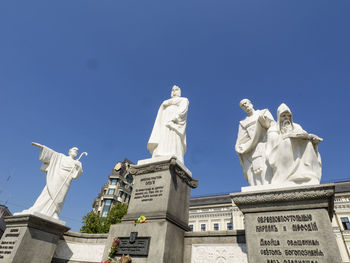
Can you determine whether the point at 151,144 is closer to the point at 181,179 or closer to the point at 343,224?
the point at 181,179

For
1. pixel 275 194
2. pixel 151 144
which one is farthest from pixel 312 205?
pixel 151 144

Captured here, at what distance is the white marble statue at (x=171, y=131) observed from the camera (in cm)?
757

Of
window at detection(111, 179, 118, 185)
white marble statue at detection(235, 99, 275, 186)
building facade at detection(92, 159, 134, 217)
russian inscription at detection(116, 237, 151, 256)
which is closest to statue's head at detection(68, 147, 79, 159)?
russian inscription at detection(116, 237, 151, 256)

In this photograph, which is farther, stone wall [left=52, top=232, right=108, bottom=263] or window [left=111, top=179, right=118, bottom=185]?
window [left=111, top=179, right=118, bottom=185]

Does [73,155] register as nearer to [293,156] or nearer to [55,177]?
[55,177]

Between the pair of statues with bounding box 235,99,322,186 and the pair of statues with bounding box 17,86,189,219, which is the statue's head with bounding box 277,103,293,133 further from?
the pair of statues with bounding box 17,86,189,219

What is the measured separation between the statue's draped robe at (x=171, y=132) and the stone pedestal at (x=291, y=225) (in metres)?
3.50

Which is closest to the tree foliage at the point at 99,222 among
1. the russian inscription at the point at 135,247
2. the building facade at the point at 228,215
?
the building facade at the point at 228,215

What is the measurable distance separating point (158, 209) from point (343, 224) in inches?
1671

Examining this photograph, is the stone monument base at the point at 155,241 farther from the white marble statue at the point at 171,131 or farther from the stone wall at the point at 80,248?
the white marble statue at the point at 171,131

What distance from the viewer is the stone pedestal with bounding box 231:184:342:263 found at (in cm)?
360

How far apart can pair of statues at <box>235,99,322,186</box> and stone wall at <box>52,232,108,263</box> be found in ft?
17.4

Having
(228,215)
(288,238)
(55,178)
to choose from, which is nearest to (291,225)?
(288,238)

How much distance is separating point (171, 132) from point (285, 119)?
3947 millimetres
